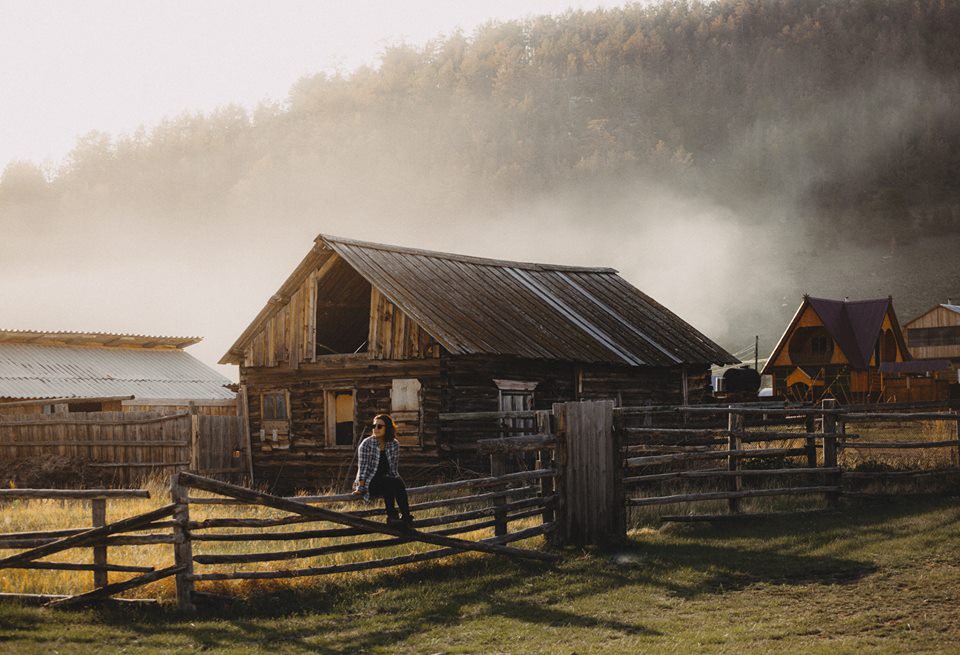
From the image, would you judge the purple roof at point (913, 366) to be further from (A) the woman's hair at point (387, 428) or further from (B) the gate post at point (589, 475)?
(A) the woman's hair at point (387, 428)

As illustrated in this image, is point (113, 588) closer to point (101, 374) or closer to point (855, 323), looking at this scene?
point (101, 374)

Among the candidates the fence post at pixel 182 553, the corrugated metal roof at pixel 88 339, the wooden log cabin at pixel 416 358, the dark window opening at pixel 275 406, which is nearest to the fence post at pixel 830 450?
the wooden log cabin at pixel 416 358

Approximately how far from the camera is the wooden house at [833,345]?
53406mm

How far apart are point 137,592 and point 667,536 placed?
24.7 feet

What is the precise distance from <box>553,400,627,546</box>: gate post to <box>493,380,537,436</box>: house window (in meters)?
9.03

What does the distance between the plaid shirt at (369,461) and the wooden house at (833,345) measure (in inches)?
1701

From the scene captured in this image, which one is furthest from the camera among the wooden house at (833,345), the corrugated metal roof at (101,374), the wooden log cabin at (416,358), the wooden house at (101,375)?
the wooden house at (833,345)

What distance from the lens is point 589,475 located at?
564 inches

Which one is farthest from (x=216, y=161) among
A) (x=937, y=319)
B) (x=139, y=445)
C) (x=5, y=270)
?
(x=139, y=445)

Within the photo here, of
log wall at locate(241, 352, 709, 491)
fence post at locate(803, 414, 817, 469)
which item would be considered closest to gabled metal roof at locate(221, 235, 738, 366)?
log wall at locate(241, 352, 709, 491)

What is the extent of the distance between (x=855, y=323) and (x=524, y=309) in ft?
118

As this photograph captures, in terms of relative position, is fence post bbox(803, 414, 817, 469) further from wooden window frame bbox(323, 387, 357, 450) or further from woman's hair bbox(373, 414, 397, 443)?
wooden window frame bbox(323, 387, 357, 450)

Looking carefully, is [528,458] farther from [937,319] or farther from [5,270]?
[5,270]

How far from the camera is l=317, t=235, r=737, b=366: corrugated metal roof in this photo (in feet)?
77.8
